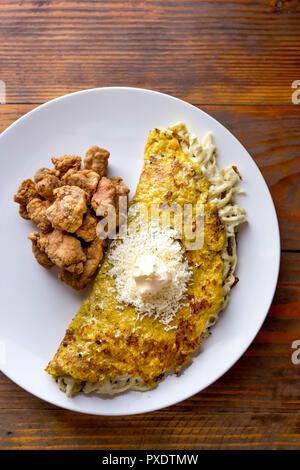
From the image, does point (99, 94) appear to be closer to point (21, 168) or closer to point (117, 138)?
point (117, 138)

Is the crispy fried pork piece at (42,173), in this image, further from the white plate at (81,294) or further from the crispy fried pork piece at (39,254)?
the crispy fried pork piece at (39,254)

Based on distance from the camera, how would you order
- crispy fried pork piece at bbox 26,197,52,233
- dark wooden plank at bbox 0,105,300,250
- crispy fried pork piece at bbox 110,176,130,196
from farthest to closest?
dark wooden plank at bbox 0,105,300,250 → crispy fried pork piece at bbox 110,176,130,196 → crispy fried pork piece at bbox 26,197,52,233

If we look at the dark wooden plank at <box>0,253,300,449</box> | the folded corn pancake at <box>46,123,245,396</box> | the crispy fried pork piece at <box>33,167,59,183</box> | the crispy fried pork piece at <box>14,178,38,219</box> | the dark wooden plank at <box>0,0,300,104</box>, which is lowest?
the dark wooden plank at <box>0,253,300,449</box>

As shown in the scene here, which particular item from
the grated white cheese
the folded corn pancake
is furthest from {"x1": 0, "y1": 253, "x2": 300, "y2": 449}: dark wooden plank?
the grated white cheese

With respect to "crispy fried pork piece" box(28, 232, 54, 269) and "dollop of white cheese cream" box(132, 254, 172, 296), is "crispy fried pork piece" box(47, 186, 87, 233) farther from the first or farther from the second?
"dollop of white cheese cream" box(132, 254, 172, 296)

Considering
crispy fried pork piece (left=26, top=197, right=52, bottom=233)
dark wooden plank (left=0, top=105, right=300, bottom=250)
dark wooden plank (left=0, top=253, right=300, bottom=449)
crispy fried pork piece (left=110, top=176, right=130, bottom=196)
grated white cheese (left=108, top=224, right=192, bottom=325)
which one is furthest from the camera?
dark wooden plank (left=0, top=105, right=300, bottom=250)

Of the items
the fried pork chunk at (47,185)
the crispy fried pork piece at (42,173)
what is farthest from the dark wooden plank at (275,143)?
the fried pork chunk at (47,185)

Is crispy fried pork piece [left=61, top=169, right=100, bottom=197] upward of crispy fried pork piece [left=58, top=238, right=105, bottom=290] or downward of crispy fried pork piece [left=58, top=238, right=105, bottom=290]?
upward
